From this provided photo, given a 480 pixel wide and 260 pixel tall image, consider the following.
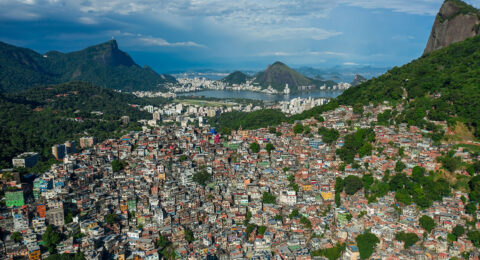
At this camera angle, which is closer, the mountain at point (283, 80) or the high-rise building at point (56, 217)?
the high-rise building at point (56, 217)

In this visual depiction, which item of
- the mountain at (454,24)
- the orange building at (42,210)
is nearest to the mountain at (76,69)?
the orange building at (42,210)

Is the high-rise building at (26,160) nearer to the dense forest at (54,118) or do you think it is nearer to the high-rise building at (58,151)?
the dense forest at (54,118)

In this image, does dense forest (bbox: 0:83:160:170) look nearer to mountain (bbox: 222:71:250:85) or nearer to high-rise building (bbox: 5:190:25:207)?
high-rise building (bbox: 5:190:25:207)

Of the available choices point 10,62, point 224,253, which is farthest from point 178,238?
point 10,62

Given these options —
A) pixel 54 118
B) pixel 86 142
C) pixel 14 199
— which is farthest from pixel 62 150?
pixel 54 118

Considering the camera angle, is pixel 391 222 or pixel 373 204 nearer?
pixel 391 222

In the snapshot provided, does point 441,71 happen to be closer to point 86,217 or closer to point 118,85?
point 86,217

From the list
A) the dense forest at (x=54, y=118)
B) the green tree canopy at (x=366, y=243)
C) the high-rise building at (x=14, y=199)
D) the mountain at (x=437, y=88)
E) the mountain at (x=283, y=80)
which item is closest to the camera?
the green tree canopy at (x=366, y=243)
